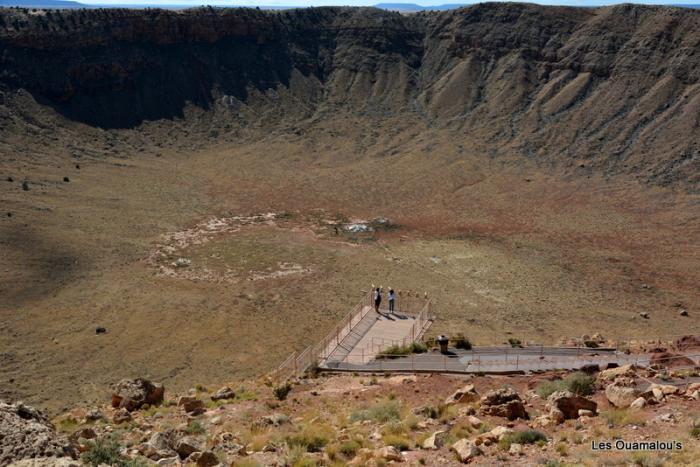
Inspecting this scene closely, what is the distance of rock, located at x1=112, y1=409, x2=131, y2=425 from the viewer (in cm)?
1666

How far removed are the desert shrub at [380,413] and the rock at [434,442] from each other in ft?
6.11

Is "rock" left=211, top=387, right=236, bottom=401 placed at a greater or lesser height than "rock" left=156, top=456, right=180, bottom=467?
greater

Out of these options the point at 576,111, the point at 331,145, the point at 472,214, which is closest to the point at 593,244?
the point at 472,214

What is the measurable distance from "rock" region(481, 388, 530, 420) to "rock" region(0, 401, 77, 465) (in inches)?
371

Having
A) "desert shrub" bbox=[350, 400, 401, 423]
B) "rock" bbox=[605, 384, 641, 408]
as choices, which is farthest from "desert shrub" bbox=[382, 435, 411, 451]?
"rock" bbox=[605, 384, 641, 408]

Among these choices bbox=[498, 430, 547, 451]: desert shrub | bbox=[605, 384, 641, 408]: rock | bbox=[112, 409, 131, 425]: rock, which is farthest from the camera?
bbox=[112, 409, 131, 425]: rock

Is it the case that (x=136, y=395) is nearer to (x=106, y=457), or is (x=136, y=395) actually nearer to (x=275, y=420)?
(x=275, y=420)

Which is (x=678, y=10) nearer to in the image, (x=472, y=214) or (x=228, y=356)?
(x=472, y=214)

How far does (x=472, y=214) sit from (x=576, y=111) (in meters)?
22.7

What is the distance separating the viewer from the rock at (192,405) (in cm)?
1714

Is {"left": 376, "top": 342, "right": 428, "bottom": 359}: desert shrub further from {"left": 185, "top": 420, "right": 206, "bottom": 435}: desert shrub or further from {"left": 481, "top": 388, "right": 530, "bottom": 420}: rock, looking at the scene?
{"left": 185, "top": 420, "right": 206, "bottom": 435}: desert shrub

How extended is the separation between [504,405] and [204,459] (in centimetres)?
730

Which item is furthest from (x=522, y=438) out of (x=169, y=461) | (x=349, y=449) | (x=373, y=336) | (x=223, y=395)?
(x=373, y=336)

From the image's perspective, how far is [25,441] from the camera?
10.3 m
